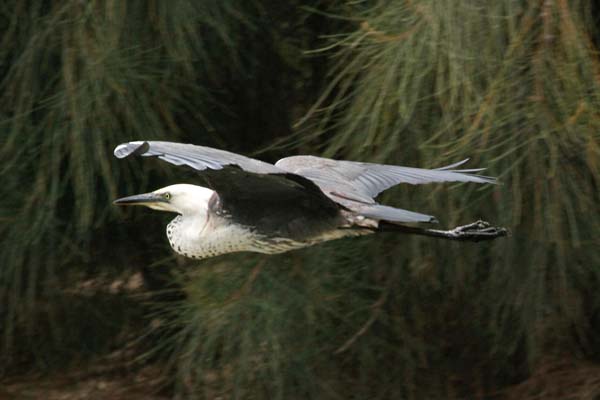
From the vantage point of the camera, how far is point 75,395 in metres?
4.04

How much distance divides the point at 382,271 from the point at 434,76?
66cm

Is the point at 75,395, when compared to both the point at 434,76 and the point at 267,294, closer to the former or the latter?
the point at 267,294

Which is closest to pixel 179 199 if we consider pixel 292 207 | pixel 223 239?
pixel 223 239

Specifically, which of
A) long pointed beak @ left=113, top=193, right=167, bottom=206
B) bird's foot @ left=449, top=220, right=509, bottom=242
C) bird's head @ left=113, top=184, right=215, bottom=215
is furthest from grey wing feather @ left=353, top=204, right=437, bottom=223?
long pointed beak @ left=113, top=193, right=167, bottom=206

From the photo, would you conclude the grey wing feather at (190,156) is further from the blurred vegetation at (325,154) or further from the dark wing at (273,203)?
the blurred vegetation at (325,154)

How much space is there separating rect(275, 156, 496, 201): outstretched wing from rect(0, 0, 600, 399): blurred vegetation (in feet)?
0.38

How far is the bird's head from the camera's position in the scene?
2926 mm

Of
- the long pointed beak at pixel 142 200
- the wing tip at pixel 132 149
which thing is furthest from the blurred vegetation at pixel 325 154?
the wing tip at pixel 132 149

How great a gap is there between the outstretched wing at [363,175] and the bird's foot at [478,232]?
12 centimetres

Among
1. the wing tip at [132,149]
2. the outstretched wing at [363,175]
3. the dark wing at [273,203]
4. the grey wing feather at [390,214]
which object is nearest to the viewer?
the wing tip at [132,149]

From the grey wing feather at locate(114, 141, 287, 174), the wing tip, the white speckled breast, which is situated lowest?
the white speckled breast

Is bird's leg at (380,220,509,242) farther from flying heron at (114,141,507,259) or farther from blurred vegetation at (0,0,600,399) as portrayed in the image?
blurred vegetation at (0,0,600,399)

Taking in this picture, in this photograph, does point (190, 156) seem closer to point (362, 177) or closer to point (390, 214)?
point (390, 214)

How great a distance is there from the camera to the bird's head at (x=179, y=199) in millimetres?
2926
